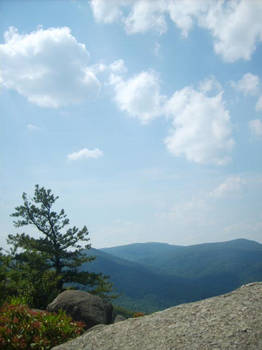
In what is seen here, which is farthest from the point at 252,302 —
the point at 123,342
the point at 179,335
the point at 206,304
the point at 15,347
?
the point at 15,347

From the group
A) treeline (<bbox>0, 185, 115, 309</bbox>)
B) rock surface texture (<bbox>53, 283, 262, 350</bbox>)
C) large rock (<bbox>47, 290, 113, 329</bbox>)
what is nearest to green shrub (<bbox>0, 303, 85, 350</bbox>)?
rock surface texture (<bbox>53, 283, 262, 350</bbox>)

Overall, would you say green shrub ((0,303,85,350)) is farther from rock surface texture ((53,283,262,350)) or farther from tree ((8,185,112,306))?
tree ((8,185,112,306))

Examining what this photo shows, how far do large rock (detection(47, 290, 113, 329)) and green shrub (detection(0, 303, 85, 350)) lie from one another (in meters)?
2.72

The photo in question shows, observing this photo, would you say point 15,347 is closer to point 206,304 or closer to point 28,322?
point 28,322

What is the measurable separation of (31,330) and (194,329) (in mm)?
5111

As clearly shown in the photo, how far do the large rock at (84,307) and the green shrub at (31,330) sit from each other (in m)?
2.72

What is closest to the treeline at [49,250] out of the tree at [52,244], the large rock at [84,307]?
the tree at [52,244]

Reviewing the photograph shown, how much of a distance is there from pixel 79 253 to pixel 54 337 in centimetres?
2465

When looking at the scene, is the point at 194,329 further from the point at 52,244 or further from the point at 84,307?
the point at 52,244

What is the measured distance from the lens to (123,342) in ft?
27.0

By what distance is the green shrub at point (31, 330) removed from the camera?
28.3 feet

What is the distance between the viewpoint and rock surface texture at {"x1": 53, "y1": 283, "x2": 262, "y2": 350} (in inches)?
285

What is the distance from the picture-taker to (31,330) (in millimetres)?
9266

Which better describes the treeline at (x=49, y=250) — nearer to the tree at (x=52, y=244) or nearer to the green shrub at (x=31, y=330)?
the tree at (x=52, y=244)
